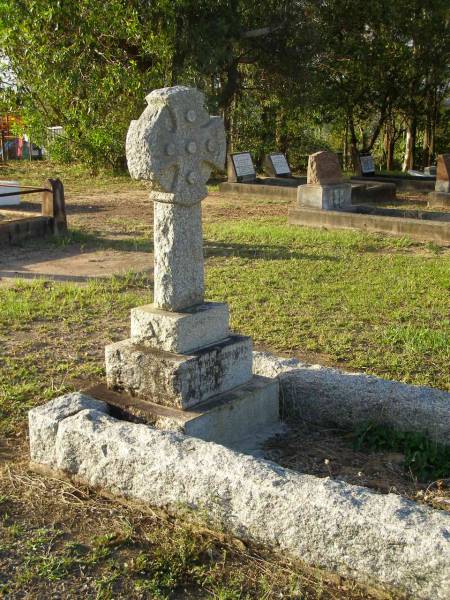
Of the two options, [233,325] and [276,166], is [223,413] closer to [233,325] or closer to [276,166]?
[233,325]

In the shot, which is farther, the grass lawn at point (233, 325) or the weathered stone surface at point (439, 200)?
the weathered stone surface at point (439, 200)

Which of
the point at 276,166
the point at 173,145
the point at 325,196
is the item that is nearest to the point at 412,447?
the point at 173,145

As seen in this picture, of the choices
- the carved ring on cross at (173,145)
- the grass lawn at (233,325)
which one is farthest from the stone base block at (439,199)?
the carved ring on cross at (173,145)

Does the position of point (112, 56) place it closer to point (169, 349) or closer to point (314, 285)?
point (314, 285)

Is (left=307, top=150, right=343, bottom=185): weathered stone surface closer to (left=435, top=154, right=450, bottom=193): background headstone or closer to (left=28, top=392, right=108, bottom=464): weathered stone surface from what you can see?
(left=435, top=154, right=450, bottom=193): background headstone

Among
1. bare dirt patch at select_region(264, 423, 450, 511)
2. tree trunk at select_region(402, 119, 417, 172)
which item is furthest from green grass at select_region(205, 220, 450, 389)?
tree trunk at select_region(402, 119, 417, 172)

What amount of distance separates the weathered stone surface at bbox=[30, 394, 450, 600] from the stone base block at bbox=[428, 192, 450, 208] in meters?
11.7

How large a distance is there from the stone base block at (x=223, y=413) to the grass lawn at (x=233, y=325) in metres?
0.54

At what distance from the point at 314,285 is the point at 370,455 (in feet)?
12.7

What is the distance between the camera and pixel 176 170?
13.1 ft

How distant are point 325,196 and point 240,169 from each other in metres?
4.32

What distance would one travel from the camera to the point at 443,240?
10648 millimetres

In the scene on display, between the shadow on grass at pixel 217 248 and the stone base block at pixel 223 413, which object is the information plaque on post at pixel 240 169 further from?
the stone base block at pixel 223 413

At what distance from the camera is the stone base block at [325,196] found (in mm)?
12406
